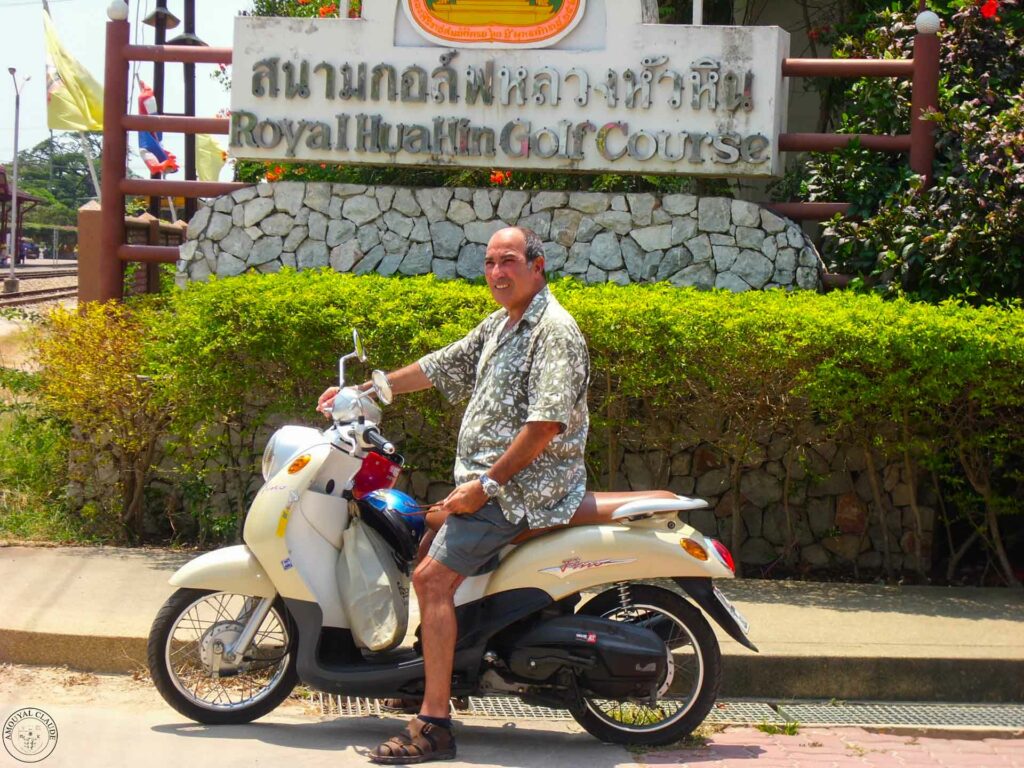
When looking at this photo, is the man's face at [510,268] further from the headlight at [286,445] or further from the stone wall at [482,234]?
the stone wall at [482,234]

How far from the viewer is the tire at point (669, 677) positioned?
15.1ft

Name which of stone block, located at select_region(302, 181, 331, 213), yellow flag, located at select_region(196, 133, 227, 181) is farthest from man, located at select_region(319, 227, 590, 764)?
yellow flag, located at select_region(196, 133, 227, 181)

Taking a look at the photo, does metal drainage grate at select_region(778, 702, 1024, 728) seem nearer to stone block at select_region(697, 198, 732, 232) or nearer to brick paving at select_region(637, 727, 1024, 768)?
brick paving at select_region(637, 727, 1024, 768)

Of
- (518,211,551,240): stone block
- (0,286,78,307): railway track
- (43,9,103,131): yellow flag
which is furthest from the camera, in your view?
(0,286,78,307): railway track

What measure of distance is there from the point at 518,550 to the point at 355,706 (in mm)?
1129

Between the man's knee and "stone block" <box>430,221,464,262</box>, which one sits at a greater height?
"stone block" <box>430,221,464,262</box>

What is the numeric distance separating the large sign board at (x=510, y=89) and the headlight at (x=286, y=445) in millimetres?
4168

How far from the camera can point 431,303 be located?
22.7 ft

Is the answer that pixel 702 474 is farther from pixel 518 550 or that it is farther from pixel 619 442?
pixel 518 550

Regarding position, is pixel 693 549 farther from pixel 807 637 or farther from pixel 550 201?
pixel 550 201

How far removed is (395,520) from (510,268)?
3.46 feet

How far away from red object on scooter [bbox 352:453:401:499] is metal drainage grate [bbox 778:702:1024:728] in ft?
A: 6.37

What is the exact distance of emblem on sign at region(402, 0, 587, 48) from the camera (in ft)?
27.5

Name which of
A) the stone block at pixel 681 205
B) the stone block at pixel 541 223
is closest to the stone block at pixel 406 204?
the stone block at pixel 541 223
